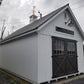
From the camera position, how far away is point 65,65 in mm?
5422

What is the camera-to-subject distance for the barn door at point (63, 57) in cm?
489

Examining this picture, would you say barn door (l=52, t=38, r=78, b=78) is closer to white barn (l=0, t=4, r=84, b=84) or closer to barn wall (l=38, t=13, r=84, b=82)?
white barn (l=0, t=4, r=84, b=84)

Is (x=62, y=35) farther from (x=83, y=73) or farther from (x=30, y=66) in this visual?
(x=83, y=73)

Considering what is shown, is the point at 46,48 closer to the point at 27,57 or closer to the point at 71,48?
the point at 27,57

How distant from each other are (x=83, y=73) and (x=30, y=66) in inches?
194

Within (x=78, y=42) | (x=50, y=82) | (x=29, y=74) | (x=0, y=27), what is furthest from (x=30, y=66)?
(x=0, y=27)

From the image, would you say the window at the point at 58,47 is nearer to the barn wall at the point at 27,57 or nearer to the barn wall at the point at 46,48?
the barn wall at the point at 46,48

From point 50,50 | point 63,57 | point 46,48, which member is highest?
point 46,48

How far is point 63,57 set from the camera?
5.38 m

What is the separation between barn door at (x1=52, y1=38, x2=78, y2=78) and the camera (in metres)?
4.89


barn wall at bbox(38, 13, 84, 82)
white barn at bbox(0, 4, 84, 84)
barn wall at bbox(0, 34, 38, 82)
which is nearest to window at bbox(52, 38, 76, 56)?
white barn at bbox(0, 4, 84, 84)

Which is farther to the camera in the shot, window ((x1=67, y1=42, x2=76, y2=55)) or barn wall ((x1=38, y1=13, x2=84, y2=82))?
window ((x1=67, y1=42, x2=76, y2=55))

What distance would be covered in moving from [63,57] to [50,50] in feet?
4.00

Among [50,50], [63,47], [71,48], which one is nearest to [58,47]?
[63,47]
